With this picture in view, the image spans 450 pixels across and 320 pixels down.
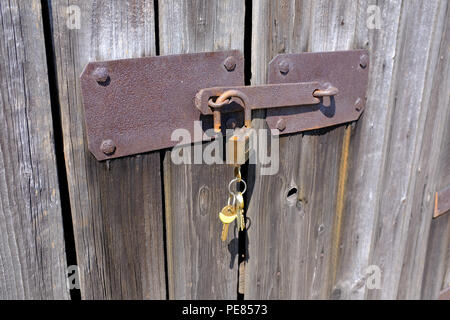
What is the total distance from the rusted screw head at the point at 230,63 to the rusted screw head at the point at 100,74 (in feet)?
0.73

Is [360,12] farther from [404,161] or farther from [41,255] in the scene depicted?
[41,255]

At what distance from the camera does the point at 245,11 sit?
2.52 feet

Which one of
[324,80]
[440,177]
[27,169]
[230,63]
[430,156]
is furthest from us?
[440,177]

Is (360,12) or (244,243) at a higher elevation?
(360,12)

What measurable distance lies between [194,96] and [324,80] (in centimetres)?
31

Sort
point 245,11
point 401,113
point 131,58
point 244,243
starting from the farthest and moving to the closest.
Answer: point 401,113
point 244,243
point 245,11
point 131,58

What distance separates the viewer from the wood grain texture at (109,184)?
610 millimetres

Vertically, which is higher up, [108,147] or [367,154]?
[108,147]

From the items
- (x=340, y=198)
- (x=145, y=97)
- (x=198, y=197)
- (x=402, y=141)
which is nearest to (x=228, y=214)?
(x=198, y=197)

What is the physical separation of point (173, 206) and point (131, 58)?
30cm

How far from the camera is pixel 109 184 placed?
2.32ft

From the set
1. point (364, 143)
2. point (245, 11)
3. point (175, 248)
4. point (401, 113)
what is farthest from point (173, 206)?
point (401, 113)

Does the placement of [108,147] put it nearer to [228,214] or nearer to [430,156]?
[228,214]

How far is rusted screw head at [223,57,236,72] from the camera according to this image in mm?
734
